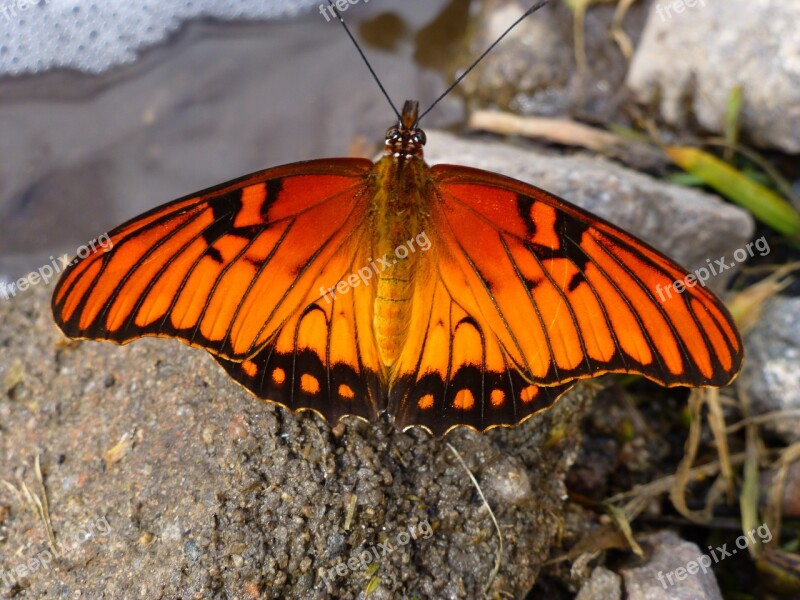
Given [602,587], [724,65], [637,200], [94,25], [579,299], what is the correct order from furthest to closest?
[94,25] → [724,65] → [637,200] → [602,587] → [579,299]

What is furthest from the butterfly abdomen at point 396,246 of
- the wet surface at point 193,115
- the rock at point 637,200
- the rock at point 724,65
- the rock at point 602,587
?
the rock at point 724,65

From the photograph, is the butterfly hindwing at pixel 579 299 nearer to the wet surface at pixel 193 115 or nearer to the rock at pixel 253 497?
the rock at pixel 253 497

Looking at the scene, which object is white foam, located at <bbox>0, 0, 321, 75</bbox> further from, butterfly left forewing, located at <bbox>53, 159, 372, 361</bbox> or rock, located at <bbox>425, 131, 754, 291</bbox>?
butterfly left forewing, located at <bbox>53, 159, 372, 361</bbox>

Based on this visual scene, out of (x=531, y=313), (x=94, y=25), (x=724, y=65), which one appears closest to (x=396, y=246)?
(x=531, y=313)

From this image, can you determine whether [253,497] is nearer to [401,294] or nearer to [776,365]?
[401,294]

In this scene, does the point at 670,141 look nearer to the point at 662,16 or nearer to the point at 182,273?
the point at 662,16
